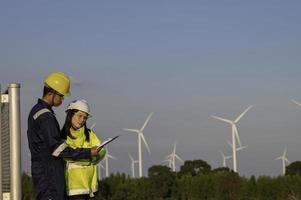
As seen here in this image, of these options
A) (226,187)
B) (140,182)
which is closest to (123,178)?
(140,182)

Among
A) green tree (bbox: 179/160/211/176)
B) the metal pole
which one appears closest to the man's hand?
the metal pole

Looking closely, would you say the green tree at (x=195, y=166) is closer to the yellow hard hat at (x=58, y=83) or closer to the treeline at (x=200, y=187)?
the treeline at (x=200, y=187)

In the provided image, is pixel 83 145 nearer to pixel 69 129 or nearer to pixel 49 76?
pixel 69 129

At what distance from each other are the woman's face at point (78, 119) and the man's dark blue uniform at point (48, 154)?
36cm

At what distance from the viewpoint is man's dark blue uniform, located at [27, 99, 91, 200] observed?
23.2 ft

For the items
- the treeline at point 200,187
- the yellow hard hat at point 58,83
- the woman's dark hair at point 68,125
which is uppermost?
the treeline at point 200,187

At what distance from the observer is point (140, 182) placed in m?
54.0

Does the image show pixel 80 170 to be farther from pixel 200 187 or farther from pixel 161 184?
pixel 161 184

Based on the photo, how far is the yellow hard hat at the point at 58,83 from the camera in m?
7.23

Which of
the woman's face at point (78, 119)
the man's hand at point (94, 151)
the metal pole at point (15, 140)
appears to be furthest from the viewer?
the woman's face at point (78, 119)

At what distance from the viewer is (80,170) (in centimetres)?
758

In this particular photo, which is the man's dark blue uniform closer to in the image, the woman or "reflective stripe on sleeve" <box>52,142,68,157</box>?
"reflective stripe on sleeve" <box>52,142,68,157</box>

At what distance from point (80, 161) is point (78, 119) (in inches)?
16.9

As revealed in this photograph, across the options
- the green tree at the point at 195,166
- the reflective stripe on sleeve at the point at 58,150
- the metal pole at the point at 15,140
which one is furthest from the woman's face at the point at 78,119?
the green tree at the point at 195,166
